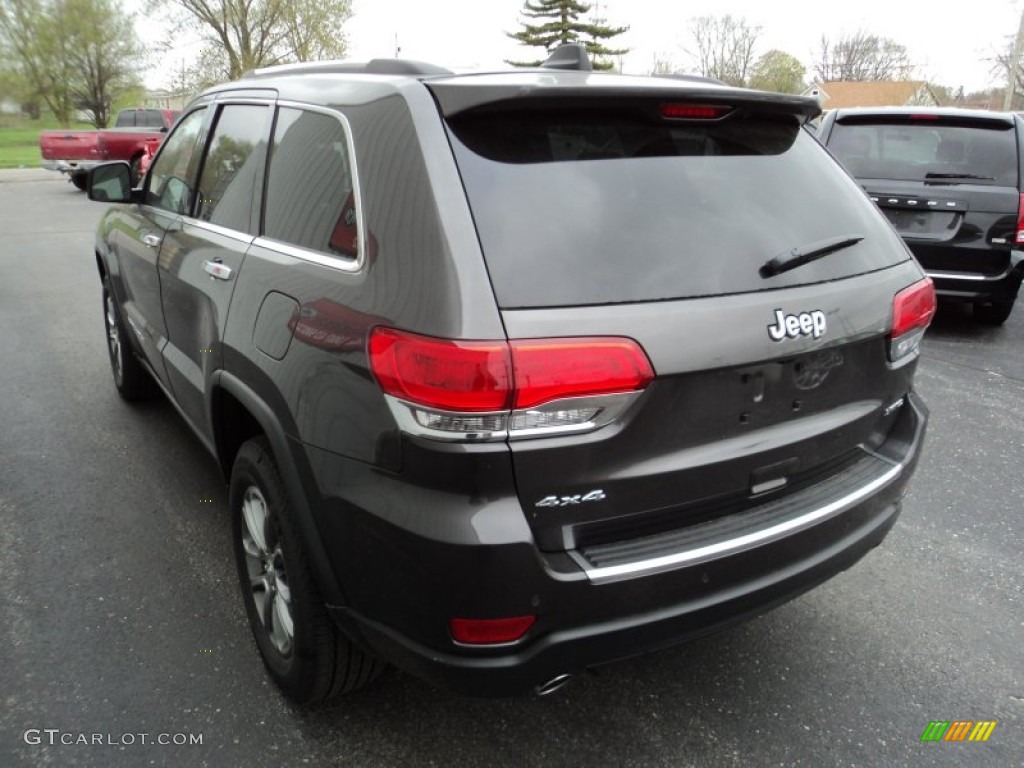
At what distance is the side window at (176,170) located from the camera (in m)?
3.40

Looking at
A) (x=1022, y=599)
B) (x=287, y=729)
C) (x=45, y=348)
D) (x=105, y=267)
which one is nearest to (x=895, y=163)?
(x=1022, y=599)

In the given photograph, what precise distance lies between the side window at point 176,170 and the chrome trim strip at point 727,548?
242 cm

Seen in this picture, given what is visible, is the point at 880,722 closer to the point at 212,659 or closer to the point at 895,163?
the point at 212,659

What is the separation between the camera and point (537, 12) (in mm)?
63125

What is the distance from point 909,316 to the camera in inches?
93.2

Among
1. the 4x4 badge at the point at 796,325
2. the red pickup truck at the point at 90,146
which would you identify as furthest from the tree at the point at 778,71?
the 4x4 badge at the point at 796,325

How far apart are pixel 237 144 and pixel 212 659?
180cm

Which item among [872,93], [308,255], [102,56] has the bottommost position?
[308,255]

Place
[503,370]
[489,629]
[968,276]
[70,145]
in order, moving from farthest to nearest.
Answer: [70,145] → [968,276] → [489,629] → [503,370]

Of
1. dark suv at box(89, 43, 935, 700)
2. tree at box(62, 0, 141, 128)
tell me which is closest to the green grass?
tree at box(62, 0, 141, 128)

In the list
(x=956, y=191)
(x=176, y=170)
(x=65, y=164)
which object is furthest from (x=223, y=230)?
(x=65, y=164)

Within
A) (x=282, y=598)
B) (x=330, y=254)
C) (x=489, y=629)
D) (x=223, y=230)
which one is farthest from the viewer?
(x=223, y=230)

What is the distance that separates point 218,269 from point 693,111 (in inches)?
63.3

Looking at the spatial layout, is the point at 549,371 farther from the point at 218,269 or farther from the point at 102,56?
the point at 102,56
